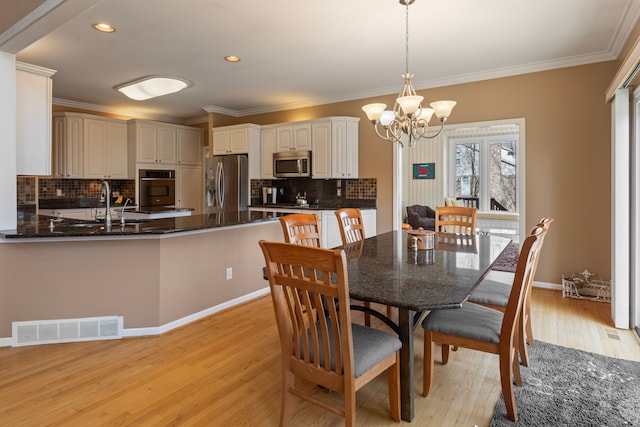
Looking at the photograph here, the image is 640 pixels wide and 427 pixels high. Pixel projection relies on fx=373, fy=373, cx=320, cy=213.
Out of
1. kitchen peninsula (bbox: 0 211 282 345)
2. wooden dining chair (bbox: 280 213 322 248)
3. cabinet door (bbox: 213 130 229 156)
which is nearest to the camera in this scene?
wooden dining chair (bbox: 280 213 322 248)

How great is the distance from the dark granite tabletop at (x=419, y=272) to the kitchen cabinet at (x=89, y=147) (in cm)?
523

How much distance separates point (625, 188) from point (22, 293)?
486 cm

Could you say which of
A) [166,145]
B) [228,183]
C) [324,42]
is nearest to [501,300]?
[324,42]

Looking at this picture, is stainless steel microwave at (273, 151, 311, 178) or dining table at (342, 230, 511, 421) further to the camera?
stainless steel microwave at (273, 151, 311, 178)

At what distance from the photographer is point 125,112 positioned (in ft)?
22.1

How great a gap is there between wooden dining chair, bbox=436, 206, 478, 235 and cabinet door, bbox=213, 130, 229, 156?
4.08m

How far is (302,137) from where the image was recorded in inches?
228

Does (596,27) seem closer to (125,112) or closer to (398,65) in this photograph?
(398,65)

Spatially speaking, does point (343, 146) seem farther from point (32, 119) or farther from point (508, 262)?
point (32, 119)

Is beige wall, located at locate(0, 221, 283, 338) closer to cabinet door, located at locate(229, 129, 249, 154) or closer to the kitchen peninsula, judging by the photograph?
the kitchen peninsula

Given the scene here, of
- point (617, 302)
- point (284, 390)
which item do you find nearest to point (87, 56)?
point (284, 390)

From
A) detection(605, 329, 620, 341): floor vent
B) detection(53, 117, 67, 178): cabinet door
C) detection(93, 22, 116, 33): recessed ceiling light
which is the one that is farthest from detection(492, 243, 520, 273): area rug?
detection(53, 117, 67, 178): cabinet door

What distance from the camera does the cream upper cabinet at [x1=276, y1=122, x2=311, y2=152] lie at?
18.8 feet

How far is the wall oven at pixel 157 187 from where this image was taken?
21.5 ft
